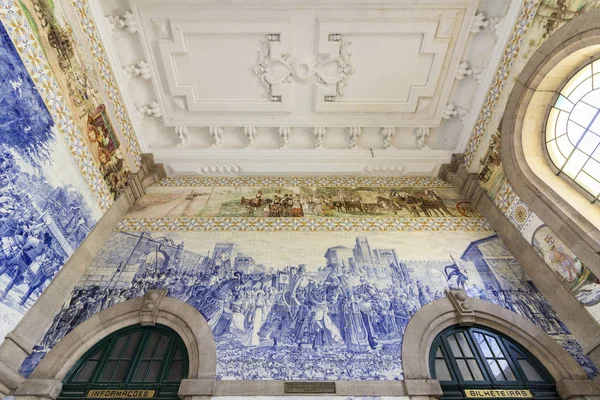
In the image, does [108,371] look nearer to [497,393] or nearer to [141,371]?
[141,371]

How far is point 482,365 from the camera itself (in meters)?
4.86

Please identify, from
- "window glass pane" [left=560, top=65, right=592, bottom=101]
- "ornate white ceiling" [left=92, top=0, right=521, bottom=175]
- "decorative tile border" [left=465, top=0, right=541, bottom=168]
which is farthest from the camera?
"ornate white ceiling" [left=92, top=0, right=521, bottom=175]

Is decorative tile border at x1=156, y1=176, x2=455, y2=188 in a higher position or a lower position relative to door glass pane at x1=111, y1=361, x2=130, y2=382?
higher

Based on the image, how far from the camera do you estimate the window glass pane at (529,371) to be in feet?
15.5

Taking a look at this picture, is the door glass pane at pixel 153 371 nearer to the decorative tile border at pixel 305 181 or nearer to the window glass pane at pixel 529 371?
the decorative tile border at pixel 305 181

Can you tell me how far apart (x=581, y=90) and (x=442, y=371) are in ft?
15.6

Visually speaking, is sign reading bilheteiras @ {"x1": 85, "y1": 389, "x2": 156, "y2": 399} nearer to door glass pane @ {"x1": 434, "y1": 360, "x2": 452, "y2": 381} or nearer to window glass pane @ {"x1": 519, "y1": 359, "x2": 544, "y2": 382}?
door glass pane @ {"x1": 434, "y1": 360, "x2": 452, "y2": 381}

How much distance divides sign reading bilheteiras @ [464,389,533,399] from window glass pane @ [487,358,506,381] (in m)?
0.17

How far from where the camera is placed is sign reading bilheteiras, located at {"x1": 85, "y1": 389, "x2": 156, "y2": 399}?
451 centimetres

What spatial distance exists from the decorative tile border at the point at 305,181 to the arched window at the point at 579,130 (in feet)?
7.86

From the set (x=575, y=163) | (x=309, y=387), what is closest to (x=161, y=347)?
(x=309, y=387)

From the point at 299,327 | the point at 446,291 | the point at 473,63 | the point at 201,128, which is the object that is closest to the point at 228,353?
the point at 299,327

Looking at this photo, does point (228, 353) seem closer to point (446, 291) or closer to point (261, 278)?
point (261, 278)

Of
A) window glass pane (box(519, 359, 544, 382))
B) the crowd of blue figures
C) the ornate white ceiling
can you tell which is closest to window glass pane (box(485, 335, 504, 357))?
window glass pane (box(519, 359, 544, 382))
